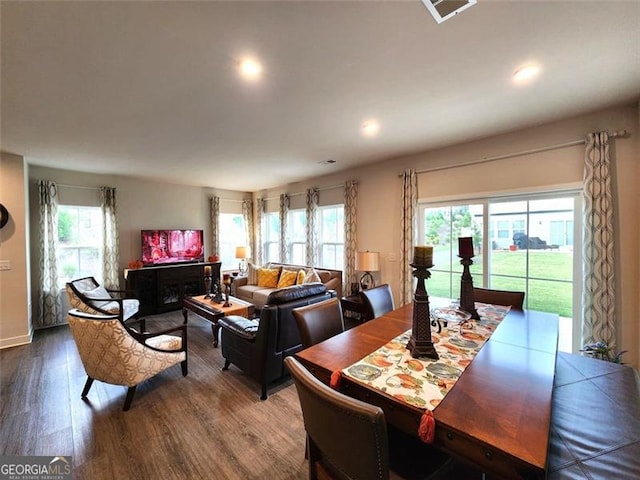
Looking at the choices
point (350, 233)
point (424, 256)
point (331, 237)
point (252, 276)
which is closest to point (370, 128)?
point (424, 256)

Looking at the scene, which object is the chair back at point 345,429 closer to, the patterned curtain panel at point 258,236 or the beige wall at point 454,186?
the beige wall at point 454,186

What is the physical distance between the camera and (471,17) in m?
1.43

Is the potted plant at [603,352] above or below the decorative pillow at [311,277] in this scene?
below

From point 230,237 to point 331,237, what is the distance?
2.88m

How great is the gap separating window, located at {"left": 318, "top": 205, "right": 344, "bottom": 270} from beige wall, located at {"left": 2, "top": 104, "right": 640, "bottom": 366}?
0.84 ft

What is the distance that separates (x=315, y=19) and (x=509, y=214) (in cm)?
307

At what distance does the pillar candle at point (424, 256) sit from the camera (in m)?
1.46

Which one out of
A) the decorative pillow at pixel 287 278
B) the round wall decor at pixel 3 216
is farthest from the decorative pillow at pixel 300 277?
the round wall decor at pixel 3 216

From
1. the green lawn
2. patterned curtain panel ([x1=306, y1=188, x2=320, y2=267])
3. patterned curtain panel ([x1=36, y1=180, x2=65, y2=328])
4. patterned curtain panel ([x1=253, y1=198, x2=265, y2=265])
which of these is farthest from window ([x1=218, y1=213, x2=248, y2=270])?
the green lawn

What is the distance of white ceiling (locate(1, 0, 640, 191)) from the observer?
1411 mm

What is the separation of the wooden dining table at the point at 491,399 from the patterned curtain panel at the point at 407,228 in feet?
6.95

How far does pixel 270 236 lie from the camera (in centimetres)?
681

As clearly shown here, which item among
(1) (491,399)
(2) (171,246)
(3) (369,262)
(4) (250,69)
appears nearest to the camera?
(1) (491,399)

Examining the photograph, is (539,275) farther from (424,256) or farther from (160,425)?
(160,425)
